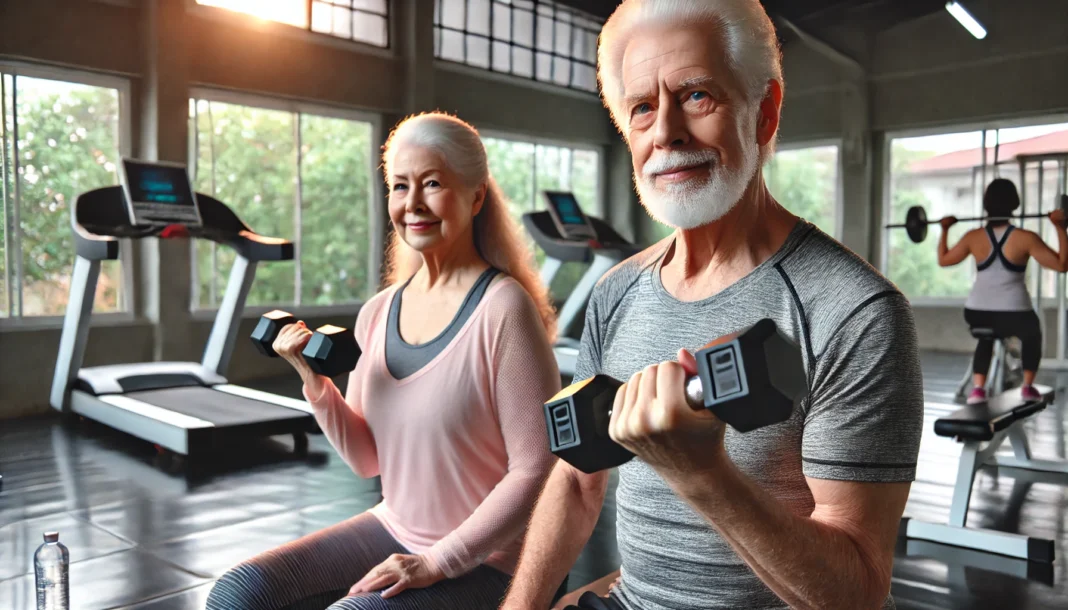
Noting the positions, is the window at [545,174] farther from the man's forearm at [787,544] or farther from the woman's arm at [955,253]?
the man's forearm at [787,544]

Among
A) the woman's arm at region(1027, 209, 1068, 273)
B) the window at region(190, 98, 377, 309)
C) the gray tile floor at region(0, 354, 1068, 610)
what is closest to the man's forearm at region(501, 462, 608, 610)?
the gray tile floor at region(0, 354, 1068, 610)

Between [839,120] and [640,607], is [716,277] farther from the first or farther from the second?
[839,120]

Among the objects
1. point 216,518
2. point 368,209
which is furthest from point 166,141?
point 216,518

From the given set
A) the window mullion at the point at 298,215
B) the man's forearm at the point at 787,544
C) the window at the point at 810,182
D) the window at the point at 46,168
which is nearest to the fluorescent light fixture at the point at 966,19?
the window at the point at 810,182

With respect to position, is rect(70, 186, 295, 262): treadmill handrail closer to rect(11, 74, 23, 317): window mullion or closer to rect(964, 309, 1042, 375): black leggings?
rect(11, 74, 23, 317): window mullion

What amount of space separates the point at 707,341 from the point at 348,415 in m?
0.88

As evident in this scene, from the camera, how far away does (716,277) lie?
108 centimetres

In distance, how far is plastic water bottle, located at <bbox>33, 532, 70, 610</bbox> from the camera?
2.16 meters

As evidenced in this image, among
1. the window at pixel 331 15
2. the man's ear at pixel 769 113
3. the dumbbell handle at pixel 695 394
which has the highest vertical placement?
the window at pixel 331 15

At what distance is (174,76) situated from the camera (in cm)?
643

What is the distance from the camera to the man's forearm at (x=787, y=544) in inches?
30.5

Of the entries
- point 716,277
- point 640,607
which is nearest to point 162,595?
point 640,607

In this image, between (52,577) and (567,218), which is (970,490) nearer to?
(52,577)

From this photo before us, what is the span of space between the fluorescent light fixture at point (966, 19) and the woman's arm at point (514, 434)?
29.4ft
